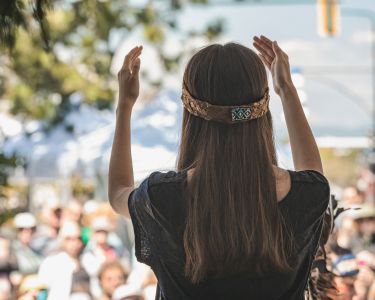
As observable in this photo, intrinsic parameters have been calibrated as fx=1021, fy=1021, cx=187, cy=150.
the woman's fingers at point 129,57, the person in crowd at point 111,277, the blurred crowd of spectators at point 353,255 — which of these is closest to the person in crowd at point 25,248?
the person in crowd at point 111,277

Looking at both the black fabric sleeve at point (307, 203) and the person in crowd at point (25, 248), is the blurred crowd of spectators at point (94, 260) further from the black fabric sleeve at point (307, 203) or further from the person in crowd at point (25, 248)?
the black fabric sleeve at point (307, 203)

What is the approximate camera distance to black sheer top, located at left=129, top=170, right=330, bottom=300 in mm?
2215

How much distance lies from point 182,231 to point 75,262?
7.00 m

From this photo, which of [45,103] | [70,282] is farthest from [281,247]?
[45,103]

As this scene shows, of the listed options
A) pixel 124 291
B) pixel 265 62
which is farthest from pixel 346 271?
pixel 265 62

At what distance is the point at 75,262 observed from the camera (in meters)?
9.12

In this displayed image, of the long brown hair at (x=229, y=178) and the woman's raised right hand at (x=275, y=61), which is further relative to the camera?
the woman's raised right hand at (x=275, y=61)

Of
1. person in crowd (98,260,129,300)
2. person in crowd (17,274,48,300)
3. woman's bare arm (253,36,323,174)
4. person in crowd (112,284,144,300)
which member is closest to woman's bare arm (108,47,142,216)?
woman's bare arm (253,36,323,174)

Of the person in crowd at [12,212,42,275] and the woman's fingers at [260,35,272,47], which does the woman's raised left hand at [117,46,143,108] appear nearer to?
the woman's fingers at [260,35,272,47]

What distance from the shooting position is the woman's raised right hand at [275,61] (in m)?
2.50

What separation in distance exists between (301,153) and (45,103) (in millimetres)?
14673

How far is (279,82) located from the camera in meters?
2.50

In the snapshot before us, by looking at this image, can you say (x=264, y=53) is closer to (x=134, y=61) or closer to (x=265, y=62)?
(x=265, y=62)

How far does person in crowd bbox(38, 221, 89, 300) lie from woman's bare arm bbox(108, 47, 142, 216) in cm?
543
